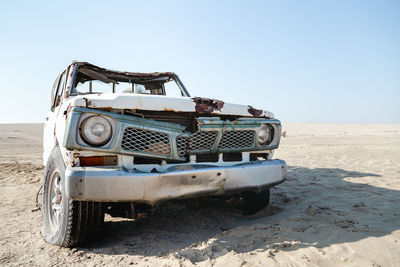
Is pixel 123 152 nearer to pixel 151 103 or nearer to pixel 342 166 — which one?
pixel 151 103

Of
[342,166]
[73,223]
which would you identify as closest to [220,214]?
[73,223]

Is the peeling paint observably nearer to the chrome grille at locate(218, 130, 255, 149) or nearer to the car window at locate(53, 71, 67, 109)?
the chrome grille at locate(218, 130, 255, 149)

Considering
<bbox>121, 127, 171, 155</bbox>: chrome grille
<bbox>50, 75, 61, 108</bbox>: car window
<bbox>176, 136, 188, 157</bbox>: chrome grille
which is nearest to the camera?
<bbox>121, 127, 171, 155</bbox>: chrome grille

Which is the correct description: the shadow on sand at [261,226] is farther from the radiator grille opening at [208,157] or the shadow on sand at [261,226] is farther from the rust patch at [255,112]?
the rust patch at [255,112]

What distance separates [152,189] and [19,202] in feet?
9.60

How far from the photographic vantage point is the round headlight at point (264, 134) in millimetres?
2768

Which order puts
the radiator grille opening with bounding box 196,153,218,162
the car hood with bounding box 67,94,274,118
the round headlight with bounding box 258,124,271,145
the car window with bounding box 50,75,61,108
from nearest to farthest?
1. the car hood with bounding box 67,94,274,118
2. the radiator grille opening with bounding box 196,153,218,162
3. the round headlight with bounding box 258,124,271,145
4. the car window with bounding box 50,75,61,108

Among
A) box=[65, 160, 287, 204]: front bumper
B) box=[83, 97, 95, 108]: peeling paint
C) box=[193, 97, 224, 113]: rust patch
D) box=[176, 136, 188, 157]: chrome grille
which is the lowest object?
box=[65, 160, 287, 204]: front bumper

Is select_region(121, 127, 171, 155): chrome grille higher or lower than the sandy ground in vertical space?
higher

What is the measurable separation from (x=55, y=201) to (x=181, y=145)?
124 centimetres

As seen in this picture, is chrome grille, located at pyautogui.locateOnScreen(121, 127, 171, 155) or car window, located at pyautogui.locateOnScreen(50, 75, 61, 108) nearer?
chrome grille, located at pyautogui.locateOnScreen(121, 127, 171, 155)

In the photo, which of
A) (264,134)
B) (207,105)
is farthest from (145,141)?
(264,134)

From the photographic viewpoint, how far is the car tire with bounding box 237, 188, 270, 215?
2979 millimetres

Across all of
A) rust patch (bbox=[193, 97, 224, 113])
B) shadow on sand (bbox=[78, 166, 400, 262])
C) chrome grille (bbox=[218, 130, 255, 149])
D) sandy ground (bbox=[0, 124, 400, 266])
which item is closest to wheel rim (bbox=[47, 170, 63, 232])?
sandy ground (bbox=[0, 124, 400, 266])
